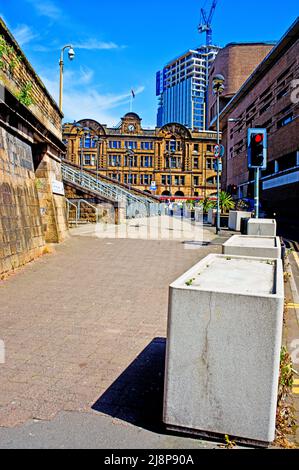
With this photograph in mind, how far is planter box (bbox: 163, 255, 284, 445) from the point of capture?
8.93ft

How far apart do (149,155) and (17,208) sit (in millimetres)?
76423

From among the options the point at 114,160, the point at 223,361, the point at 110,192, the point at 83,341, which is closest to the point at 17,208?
the point at 83,341

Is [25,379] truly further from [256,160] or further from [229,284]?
[256,160]

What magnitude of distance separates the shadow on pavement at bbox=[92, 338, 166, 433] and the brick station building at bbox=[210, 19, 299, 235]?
22161 millimetres

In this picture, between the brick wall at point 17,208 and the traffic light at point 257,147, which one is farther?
the traffic light at point 257,147

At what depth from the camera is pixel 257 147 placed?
10.6 metres

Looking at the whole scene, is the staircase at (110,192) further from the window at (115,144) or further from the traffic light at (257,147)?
the window at (115,144)

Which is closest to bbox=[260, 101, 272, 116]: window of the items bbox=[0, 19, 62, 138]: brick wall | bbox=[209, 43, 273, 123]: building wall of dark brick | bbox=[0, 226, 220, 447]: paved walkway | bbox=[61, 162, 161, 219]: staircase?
bbox=[61, 162, 161, 219]: staircase

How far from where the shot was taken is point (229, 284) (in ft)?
10.5

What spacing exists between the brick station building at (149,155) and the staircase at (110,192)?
37740 millimetres

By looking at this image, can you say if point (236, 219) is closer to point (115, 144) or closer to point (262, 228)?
point (262, 228)

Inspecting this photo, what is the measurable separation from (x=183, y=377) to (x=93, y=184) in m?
28.0

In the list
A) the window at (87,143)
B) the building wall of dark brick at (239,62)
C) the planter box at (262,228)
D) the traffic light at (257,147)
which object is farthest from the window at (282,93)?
the window at (87,143)

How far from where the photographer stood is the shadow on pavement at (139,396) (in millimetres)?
3201
